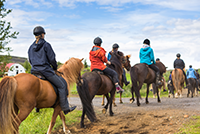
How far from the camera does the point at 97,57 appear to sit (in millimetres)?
8023

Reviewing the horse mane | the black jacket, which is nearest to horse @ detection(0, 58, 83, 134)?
the horse mane

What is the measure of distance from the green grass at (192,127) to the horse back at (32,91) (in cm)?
383

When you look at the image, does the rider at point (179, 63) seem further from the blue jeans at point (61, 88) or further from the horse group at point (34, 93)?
the blue jeans at point (61, 88)

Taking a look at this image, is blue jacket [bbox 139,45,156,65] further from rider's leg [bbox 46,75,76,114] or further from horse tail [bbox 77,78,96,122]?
rider's leg [bbox 46,75,76,114]

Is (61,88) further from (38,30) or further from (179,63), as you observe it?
(179,63)

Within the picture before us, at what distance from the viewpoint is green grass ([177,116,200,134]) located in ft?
19.9

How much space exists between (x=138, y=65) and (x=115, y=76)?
3.02 metres

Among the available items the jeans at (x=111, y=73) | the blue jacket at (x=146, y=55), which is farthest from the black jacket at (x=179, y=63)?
the jeans at (x=111, y=73)

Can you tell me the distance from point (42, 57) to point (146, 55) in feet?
23.3

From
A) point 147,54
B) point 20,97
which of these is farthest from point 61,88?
point 147,54

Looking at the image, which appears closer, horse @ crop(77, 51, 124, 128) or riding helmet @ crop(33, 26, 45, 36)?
riding helmet @ crop(33, 26, 45, 36)

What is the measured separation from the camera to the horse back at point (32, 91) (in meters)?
4.79

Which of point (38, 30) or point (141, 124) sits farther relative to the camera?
point (141, 124)

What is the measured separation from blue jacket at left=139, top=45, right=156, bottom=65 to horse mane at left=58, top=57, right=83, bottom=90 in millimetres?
5538
